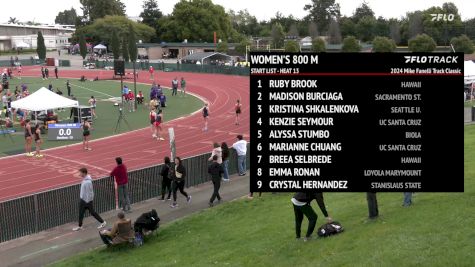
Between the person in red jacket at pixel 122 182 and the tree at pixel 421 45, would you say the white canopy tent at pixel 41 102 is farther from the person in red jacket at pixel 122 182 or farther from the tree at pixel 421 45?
the tree at pixel 421 45

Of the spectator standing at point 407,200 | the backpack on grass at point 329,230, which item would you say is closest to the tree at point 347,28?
the spectator standing at point 407,200

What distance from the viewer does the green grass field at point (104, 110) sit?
27812 mm

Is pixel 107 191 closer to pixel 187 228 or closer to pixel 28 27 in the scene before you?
pixel 187 228

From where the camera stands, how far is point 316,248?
1037 cm

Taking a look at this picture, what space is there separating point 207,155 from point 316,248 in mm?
9195

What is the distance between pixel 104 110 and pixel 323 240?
3061 centimetres

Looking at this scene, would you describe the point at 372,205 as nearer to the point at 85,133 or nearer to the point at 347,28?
the point at 85,133

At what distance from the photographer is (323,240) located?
10758 millimetres

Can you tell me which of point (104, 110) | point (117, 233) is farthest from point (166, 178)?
point (104, 110)

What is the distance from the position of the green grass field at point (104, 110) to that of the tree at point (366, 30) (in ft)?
123

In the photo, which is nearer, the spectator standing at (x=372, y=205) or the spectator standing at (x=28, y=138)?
the spectator standing at (x=372, y=205)

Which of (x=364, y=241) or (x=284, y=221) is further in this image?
(x=284, y=221)

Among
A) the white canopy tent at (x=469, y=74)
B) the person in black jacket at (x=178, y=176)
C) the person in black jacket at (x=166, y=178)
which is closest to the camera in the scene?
the person in black jacket at (x=178, y=176)

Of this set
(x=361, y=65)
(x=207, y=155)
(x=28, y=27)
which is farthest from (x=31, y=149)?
(x=28, y=27)
